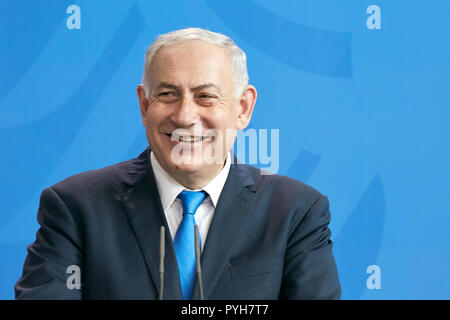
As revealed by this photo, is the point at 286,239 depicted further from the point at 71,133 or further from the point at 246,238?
the point at 71,133

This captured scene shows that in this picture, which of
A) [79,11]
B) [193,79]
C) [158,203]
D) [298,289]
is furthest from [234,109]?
[79,11]

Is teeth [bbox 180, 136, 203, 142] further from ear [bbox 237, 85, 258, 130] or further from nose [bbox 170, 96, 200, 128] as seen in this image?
ear [bbox 237, 85, 258, 130]

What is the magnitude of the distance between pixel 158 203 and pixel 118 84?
1232mm

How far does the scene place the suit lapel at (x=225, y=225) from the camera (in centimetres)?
166

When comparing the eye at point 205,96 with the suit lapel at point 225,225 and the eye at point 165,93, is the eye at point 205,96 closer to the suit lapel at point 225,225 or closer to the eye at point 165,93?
the eye at point 165,93

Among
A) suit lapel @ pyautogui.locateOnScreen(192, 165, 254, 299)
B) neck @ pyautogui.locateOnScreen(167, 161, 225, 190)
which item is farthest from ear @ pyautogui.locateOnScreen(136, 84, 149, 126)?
suit lapel @ pyautogui.locateOnScreen(192, 165, 254, 299)

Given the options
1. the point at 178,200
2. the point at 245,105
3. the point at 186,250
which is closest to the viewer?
the point at 186,250

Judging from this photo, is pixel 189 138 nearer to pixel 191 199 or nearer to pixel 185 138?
pixel 185 138

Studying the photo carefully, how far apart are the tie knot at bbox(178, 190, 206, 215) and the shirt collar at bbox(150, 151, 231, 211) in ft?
0.06

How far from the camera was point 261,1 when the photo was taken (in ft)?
9.25

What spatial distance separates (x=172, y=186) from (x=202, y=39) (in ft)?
1.49

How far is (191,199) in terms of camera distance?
1.75 meters

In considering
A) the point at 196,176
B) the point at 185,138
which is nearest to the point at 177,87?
the point at 185,138

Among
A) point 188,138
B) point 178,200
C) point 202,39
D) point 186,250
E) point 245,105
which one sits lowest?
point 186,250
